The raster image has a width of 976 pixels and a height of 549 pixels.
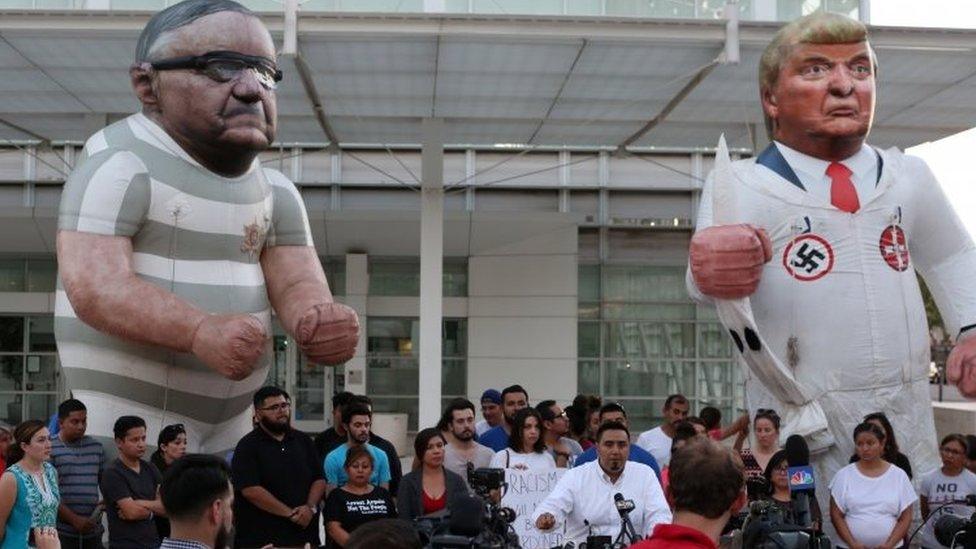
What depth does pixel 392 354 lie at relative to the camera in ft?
69.0

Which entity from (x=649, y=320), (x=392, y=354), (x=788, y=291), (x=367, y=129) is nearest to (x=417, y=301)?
(x=392, y=354)

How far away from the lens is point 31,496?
5.97 m

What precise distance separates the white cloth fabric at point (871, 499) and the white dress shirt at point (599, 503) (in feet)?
3.36

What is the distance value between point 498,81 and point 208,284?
23.6ft

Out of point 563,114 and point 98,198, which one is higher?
point 563,114

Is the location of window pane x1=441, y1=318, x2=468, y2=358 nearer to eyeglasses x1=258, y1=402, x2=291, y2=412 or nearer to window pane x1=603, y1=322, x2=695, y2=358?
window pane x1=603, y1=322, x2=695, y2=358

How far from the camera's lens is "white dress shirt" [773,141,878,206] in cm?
662

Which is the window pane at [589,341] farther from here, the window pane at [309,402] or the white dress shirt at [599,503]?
the white dress shirt at [599,503]

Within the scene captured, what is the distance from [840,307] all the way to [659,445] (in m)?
2.75

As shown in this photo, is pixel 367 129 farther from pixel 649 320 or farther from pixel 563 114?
pixel 649 320

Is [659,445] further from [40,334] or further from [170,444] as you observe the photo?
[40,334]

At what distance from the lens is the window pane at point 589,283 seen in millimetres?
21703

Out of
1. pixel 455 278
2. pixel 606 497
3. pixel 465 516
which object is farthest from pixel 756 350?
pixel 455 278

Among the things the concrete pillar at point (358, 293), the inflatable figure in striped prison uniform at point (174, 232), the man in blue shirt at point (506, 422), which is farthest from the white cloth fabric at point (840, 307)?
the concrete pillar at point (358, 293)
